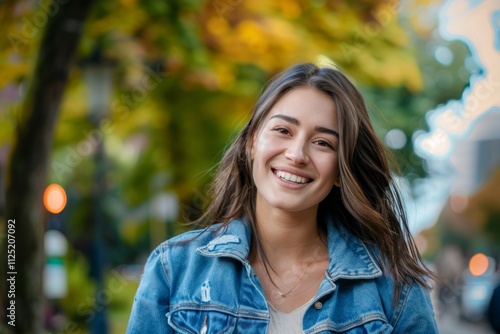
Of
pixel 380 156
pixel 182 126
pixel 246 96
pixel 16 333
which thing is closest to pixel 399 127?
pixel 246 96

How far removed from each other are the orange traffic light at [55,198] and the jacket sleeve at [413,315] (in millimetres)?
4633

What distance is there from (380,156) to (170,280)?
0.72 m

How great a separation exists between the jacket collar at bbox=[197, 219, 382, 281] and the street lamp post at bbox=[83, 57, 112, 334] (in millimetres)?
3554

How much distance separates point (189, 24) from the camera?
5.59 m

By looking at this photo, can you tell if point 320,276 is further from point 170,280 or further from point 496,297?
point 496,297

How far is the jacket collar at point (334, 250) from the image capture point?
2.23 meters

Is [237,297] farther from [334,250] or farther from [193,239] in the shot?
[334,250]

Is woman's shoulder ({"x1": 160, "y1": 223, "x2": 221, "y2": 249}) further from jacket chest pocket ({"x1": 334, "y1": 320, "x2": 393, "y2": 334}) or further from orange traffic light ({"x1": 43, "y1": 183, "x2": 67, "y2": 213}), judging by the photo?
orange traffic light ({"x1": 43, "y1": 183, "x2": 67, "y2": 213})

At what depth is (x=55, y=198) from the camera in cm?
660

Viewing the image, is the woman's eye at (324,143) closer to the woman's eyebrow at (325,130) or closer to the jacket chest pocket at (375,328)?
the woman's eyebrow at (325,130)

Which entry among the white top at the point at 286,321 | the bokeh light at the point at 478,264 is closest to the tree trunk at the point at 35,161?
the white top at the point at 286,321

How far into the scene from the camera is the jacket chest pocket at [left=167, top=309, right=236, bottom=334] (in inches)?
84.6

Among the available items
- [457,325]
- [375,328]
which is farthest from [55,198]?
[375,328]

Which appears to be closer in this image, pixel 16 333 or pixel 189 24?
pixel 16 333
